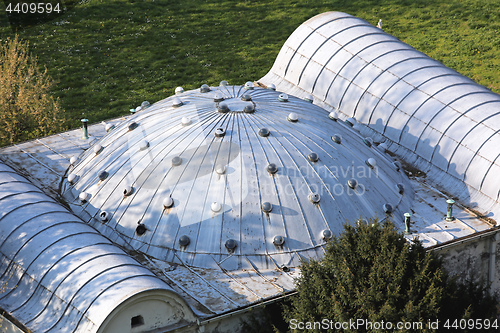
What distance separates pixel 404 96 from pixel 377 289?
1035 centimetres

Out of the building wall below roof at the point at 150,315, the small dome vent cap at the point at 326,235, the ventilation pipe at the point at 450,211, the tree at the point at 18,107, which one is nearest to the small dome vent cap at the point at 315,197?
the small dome vent cap at the point at 326,235

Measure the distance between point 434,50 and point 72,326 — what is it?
3390 cm

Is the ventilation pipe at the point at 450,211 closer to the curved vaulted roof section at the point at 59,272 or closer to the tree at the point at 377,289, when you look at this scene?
the tree at the point at 377,289

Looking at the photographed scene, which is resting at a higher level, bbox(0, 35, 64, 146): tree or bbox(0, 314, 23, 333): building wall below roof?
bbox(0, 35, 64, 146): tree

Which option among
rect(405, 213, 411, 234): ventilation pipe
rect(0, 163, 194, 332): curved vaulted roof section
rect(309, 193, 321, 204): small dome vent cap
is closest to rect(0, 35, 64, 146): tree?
rect(0, 163, 194, 332): curved vaulted roof section

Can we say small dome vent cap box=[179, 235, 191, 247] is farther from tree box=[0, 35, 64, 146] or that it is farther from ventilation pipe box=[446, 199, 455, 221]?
tree box=[0, 35, 64, 146]

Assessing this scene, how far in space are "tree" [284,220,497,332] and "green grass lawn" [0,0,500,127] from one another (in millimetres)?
22994

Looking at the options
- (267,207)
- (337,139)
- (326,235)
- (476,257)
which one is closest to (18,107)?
(337,139)

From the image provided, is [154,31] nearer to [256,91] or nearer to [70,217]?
[256,91]

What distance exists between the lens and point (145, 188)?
62.0 ft

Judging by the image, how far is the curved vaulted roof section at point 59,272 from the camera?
14.7 metres

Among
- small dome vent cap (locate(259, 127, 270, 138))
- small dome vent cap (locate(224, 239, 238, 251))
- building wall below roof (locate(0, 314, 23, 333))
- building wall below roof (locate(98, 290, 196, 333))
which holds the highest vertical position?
small dome vent cap (locate(259, 127, 270, 138))

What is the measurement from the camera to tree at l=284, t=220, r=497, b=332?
48.4 feet

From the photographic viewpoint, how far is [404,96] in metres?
23.6
